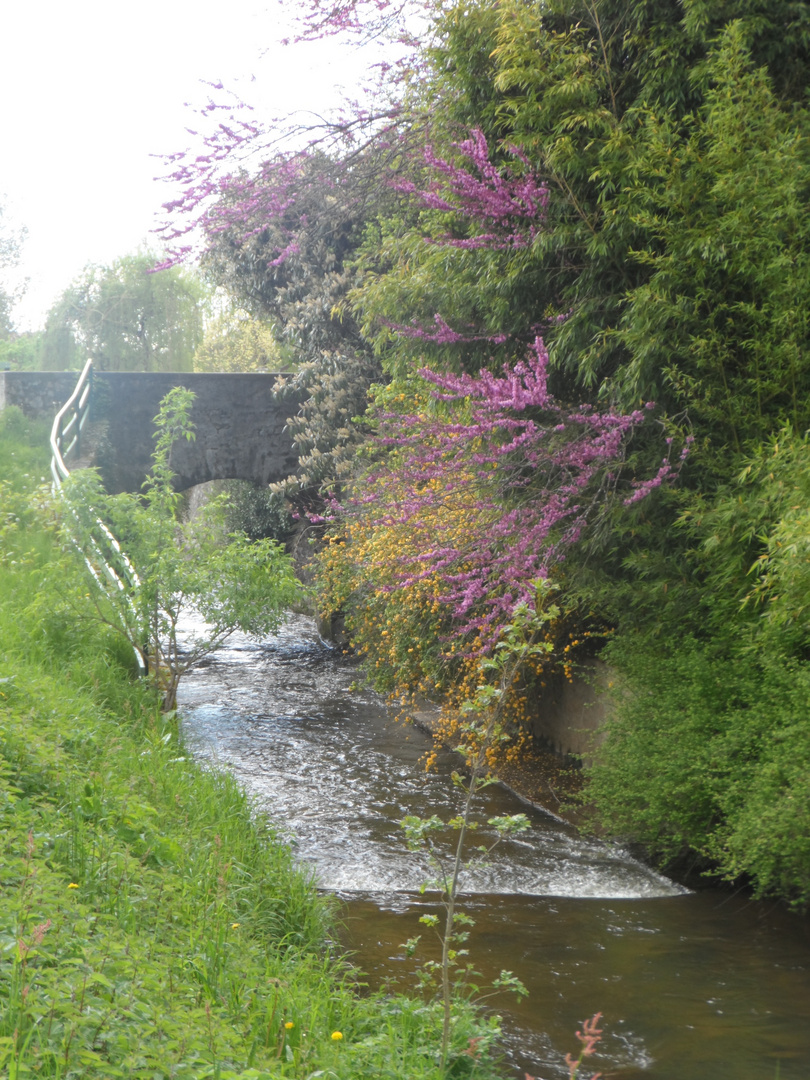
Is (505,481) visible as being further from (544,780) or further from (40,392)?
(40,392)

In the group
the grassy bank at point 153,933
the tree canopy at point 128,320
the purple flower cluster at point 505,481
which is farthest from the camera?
the tree canopy at point 128,320

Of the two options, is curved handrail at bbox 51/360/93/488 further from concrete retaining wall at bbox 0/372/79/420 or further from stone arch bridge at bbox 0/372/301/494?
concrete retaining wall at bbox 0/372/79/420

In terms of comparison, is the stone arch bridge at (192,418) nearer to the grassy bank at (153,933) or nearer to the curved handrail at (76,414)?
the curved handrail at (76,414)

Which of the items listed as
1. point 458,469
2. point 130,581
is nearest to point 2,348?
point 130,581

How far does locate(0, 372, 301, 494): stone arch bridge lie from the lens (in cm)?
1547

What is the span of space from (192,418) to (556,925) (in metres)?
12.4

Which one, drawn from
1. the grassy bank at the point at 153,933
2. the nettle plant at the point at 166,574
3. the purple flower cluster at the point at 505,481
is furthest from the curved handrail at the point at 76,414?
the grassy bank at the point at 153,933

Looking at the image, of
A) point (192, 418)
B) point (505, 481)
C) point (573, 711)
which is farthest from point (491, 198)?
point (192, 418)

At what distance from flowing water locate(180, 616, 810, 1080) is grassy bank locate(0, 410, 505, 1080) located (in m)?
0.53

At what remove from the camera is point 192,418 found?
15703 millimetres

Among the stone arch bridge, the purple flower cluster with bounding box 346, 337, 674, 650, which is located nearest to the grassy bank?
the purple flower cluster with bounding box 346, 337, 674, 650

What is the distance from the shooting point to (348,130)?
8992 millimetres

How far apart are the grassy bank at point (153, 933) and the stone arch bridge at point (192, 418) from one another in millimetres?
Answer: 10028

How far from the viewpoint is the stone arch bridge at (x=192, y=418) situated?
609 inches
